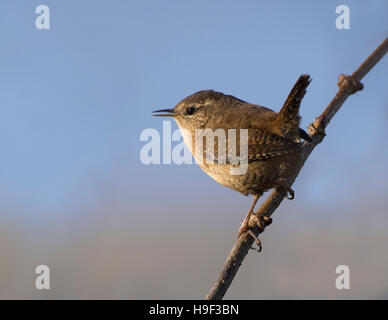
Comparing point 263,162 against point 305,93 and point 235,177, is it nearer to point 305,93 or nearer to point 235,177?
point 235,177

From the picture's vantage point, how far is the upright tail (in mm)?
2729

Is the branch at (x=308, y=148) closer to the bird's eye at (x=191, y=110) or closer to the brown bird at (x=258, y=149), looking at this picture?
the brown bird at (x=258, y=149)

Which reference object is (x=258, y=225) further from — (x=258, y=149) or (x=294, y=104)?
(x=294, y=104)

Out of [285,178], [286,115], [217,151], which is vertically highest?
[286,115]

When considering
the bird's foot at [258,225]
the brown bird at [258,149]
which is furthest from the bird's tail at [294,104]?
the bird's foot at [258,225]

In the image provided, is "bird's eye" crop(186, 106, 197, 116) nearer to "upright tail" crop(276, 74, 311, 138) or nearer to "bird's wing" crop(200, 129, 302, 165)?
"bird's wing" crop(200, 129, 302, 165)

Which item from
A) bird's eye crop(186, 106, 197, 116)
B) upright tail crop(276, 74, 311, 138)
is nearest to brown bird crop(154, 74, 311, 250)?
upright tail crop(276, 74, 311, 138)

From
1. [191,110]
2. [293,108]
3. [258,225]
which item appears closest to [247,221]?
[258,225]

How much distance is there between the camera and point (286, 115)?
291 centimetres

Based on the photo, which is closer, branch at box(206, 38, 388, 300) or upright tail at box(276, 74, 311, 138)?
branch at box(206, 38, 388, 300)

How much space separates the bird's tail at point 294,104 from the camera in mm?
2723

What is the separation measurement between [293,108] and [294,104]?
3 centimetres

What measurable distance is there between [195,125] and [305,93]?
103 centimetres
